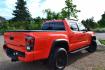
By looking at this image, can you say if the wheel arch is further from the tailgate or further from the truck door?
the tailgate

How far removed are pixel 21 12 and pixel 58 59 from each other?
181 ft

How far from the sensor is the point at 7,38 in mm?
7191

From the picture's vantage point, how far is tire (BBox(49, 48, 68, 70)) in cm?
666

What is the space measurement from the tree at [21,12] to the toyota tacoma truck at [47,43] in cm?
5162

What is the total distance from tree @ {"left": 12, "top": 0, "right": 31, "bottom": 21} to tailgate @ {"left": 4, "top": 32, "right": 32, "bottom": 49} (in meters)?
52.4

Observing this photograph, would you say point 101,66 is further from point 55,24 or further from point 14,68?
point 14,68

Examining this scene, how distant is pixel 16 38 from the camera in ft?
21.1

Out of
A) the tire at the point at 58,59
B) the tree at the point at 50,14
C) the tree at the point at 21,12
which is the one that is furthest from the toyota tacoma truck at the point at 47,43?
the tree at the point at 21,12

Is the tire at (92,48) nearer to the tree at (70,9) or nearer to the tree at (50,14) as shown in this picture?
the tree at (70,9)

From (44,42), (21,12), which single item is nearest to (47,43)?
(44,42)

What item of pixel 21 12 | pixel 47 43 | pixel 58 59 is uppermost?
pixel 21 12

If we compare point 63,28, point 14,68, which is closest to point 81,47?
point 63,28

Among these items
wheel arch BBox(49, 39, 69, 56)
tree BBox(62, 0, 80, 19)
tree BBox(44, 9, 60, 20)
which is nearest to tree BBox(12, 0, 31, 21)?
tree BBox(44, 9, 60, 20)

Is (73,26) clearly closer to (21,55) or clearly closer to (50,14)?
(21,55)
